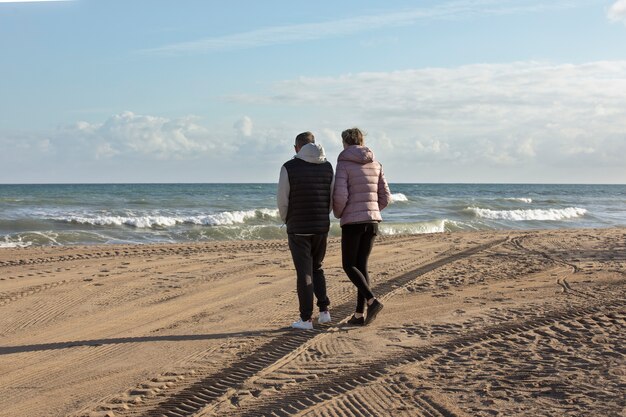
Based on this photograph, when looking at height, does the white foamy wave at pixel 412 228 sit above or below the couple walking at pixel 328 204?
below

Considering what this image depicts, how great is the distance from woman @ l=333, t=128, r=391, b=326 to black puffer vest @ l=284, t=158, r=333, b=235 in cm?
14

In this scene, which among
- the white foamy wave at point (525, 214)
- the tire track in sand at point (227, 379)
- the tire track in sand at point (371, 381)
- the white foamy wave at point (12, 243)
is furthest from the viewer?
the white foamy wave at point (525, 214)

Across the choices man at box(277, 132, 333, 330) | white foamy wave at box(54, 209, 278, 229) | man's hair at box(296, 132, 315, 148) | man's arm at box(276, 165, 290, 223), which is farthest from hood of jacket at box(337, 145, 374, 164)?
white foamy wave at box(54, 209, 278, 229)

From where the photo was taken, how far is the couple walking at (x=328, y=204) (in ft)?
20.8

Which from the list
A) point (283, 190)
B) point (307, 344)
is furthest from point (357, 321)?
point (283, 190)

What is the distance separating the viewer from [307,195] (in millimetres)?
6352

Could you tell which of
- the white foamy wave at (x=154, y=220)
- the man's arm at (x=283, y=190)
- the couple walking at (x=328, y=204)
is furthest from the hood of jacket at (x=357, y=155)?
the white foamy wave at (x=154, y=220)

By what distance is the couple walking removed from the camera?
20.8 feet

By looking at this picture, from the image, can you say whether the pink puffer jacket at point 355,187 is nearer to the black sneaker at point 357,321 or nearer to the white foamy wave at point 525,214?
the black sneaker at point 357,321

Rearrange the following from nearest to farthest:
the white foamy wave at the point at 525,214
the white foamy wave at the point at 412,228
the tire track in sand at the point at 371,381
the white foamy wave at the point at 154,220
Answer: the tire track in sand at the point at 371,381 → the white foamy wave at the point at 412,228 → the white foamy wave at the point at 154,220 → the white foamy wave at the point at 525,214

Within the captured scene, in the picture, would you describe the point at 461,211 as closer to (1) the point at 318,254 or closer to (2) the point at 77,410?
(1) the point at 318,254

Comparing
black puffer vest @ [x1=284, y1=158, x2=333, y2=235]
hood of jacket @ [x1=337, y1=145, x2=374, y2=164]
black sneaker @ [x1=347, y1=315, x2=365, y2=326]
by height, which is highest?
hood of jacket @ [x1=337, y1=145, x2=374, y2=164]

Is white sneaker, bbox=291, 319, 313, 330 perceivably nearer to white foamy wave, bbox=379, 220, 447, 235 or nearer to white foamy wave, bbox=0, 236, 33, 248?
white foamy wave, bbox=0, 236, 33, 248

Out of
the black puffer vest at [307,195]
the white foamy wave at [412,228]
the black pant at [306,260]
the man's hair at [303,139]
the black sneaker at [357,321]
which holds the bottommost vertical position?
the white foamy wave at [412,228]
